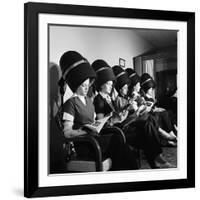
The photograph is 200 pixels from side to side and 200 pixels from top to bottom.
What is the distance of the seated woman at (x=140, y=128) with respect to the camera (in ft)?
5.92

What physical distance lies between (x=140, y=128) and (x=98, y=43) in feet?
1.09

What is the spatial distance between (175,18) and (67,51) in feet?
1.38

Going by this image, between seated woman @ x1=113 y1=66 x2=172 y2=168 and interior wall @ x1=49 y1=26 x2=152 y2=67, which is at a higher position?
interior wall @ x1=49 y1=26 x2=152 y2=67

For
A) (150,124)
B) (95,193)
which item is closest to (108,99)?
(150,124)

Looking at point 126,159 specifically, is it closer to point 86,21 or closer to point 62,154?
point 62,154

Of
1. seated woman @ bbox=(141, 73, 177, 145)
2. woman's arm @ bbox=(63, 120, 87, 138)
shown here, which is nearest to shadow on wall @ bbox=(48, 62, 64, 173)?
Result: woman's arm @ bbox=(63, 120, 87, 138)

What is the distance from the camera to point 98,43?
176cm

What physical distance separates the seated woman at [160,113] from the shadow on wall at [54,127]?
12.4 inches

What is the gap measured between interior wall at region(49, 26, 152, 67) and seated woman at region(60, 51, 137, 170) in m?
0.03

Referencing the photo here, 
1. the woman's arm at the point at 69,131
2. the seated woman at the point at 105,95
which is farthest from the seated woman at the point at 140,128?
the woman's arm at the point at 69,131

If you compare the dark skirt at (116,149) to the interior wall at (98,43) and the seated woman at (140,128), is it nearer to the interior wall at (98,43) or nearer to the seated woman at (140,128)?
the seated woman at (140,128)

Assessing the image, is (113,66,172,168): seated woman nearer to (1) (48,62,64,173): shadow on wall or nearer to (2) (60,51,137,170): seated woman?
(2) (60,51,137,170): seated woman

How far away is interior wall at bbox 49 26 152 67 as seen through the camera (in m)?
1.71

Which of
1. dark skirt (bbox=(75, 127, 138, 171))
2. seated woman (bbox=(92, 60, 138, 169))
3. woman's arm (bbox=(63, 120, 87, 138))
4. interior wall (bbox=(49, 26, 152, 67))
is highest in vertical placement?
interior wall (bbox=(49, 26, 152, 67))
